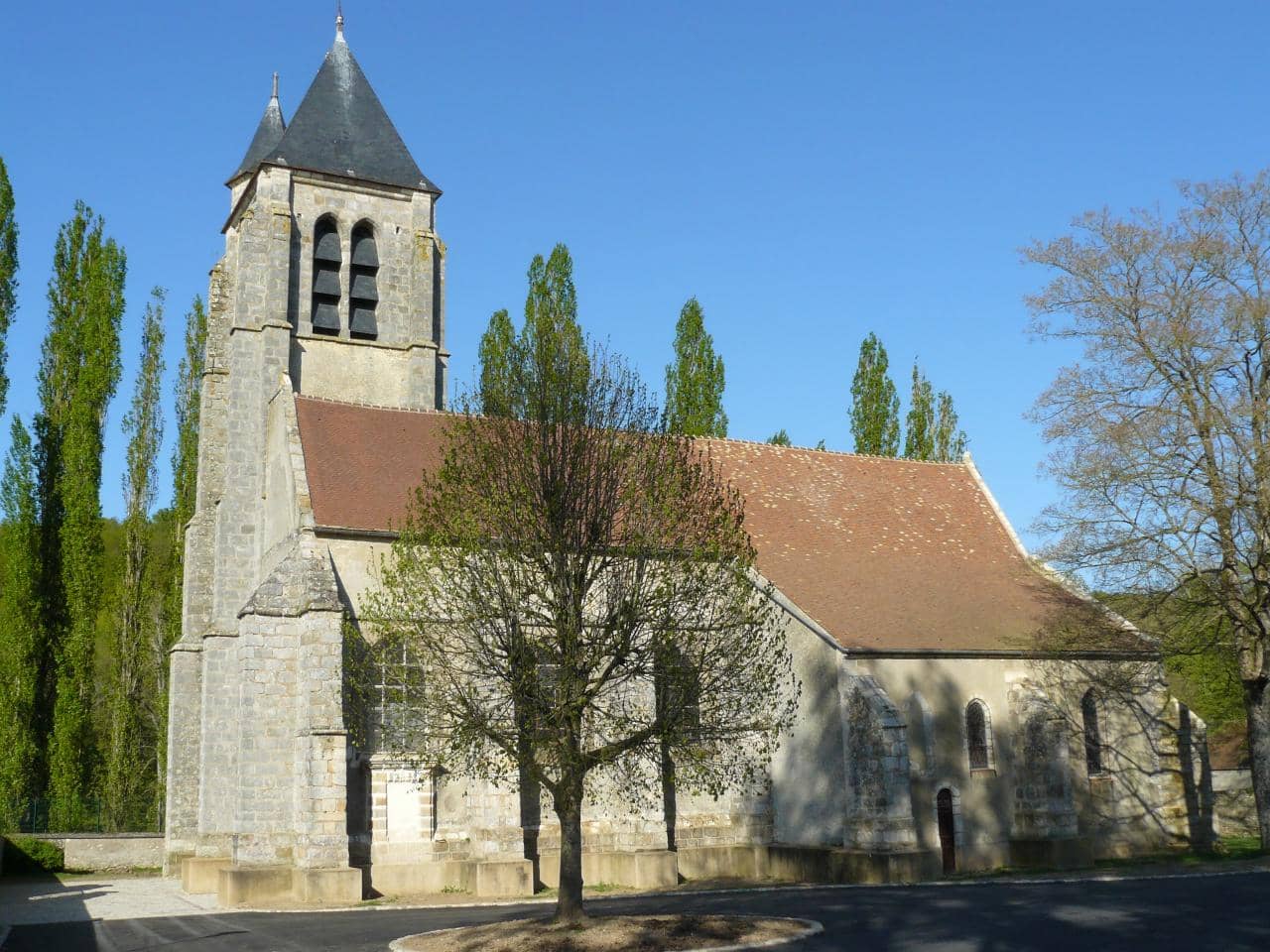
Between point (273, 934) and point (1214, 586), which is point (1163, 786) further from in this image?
point (273, 934)

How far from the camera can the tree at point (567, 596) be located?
15.8 meters

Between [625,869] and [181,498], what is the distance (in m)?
21.3

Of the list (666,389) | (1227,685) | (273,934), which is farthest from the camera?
(1227,685)

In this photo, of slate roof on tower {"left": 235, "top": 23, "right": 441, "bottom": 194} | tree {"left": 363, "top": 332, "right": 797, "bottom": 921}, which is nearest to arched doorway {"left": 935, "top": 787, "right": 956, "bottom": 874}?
tree {"left": 363, "top": 332, "right": 797, "bottom": 921}

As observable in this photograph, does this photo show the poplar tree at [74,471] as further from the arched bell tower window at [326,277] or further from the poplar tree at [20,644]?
the arched bell tower window at [326,277]

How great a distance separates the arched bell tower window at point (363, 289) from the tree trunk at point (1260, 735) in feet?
64.8

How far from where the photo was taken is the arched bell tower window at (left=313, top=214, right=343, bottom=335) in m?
27.4

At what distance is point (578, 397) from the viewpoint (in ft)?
55.1

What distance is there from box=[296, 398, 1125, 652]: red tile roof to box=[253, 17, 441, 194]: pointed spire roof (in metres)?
6.21

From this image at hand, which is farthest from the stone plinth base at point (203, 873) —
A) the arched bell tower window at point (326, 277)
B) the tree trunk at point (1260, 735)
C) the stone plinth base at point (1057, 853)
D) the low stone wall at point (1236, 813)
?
the low stone wall at point (1236, 813)

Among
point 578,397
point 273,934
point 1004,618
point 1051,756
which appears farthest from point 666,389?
point 273,934

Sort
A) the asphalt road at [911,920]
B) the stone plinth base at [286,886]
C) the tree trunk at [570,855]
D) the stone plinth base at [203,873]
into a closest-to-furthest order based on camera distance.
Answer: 1. the asphalt road at [911,920]
2. the tree trunk at [570,855]
3. the stone plinth base at [286,886]
4. the stone plinth base at [203,873]

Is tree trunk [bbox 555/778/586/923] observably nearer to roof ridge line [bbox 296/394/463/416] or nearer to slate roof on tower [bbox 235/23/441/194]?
roof ridge line [bbox 296/394/463/416]

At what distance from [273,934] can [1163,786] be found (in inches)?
751
